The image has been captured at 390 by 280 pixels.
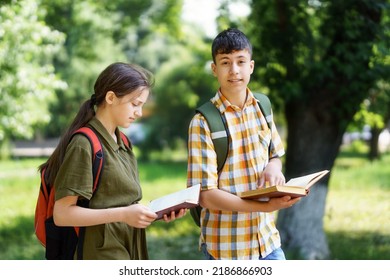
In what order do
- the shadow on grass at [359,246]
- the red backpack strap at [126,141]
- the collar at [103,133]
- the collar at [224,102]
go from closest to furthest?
the collar at [103,133]
the red backpack strap at [126,141]
the collar at [224,102]
the shadow on grass at [359,246]

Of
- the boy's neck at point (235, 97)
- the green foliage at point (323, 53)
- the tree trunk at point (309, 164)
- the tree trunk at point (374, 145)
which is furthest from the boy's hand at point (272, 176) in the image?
the tree trunk at point (374, 145)

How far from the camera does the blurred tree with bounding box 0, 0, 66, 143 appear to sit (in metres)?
8.84

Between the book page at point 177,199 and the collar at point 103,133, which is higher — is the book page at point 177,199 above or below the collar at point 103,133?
below

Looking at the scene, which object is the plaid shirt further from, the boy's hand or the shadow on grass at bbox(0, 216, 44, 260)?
the shadow on grass at bbox(0, 216, 44, 260)

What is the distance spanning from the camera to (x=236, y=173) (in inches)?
115

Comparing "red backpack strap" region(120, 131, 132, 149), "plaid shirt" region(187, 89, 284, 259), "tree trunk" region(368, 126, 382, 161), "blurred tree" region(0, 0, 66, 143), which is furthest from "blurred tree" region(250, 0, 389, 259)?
"tree trunk" region(368, 126, 382, 161)

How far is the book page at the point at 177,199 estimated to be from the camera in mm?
2613

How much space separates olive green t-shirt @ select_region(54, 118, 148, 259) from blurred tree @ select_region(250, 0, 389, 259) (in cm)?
434

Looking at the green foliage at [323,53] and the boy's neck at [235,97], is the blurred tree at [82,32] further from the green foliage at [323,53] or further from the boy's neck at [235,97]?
the green foliage at [323,53]

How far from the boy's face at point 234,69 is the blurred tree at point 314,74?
385 cm

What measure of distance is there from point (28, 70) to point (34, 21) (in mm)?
1715

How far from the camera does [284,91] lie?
6.96m

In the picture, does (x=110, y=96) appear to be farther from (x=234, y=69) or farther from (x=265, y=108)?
(x=265, y=108)

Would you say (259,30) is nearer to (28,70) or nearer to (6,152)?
(28,70)
